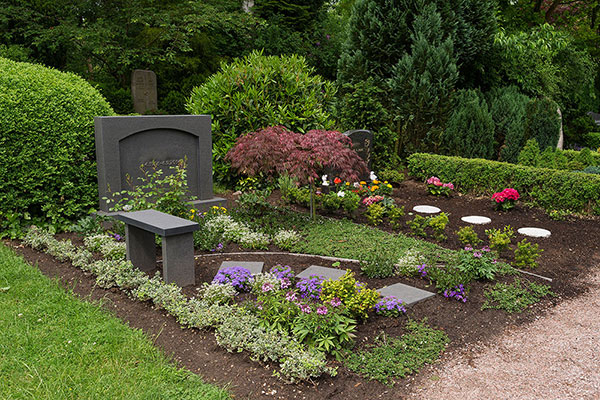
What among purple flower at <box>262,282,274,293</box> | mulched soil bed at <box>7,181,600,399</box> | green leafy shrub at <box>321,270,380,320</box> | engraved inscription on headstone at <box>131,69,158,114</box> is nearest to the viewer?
mulched soil bed at <box>7,181,600,399</box>

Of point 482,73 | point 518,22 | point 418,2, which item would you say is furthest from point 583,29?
point 418,2

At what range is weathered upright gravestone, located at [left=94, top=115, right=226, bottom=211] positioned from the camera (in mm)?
6590

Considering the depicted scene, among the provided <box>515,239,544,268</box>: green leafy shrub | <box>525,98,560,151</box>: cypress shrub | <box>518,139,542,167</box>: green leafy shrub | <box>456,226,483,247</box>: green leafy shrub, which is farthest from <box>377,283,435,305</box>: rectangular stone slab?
<box>525,98,560,151</box>: cypress shrub

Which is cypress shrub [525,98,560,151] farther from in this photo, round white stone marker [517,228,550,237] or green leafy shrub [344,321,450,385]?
green leafy shrub [344,321,450,385]

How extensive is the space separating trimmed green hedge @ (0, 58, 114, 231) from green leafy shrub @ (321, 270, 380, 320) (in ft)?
13.7

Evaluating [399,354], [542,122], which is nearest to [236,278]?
[399,354]

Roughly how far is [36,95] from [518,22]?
52.8ft

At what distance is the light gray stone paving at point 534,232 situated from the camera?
706cm

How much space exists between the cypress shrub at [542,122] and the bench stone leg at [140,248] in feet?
30.0

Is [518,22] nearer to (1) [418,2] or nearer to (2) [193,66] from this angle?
(1) [418,2]

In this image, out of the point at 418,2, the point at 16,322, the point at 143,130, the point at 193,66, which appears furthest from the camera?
the point at 193,66

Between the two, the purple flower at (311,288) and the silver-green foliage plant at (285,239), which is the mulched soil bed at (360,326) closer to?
the silver-green foliage plant at (285,239)

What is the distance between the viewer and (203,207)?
758cm

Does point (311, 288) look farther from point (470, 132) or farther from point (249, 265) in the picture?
point (470, 132)
